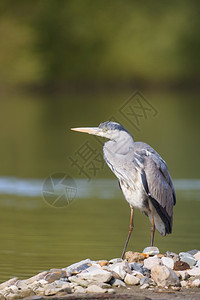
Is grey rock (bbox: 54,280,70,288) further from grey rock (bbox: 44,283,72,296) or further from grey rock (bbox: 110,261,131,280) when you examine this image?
grey rock (bbox: 110,261,131,280)

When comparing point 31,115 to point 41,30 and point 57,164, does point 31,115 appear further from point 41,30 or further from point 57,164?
point 41,30

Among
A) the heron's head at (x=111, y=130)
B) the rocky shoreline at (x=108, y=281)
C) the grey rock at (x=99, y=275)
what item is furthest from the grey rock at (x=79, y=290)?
the heron's head at (x=111, y=130)

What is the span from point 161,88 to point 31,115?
110 feet

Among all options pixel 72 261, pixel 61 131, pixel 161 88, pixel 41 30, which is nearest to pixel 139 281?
pixel 72 261

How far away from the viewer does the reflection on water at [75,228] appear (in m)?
10.3

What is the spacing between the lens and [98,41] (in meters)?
84.9

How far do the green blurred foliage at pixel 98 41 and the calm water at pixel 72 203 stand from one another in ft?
147

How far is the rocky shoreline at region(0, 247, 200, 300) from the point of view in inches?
310

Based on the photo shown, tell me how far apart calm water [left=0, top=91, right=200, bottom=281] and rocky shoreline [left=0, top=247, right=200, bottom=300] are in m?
0.89

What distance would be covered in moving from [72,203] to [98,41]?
70.6 metres

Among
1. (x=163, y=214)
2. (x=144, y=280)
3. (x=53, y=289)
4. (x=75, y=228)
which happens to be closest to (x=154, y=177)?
(x=163, y=214)

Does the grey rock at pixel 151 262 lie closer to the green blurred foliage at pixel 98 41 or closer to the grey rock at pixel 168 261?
the grey rock at pixel 168 261

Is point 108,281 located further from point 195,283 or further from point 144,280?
point 195,283

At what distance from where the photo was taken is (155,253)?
29.7ft
